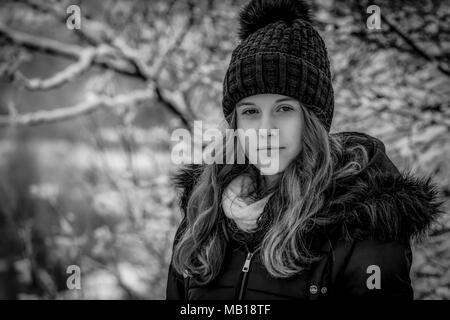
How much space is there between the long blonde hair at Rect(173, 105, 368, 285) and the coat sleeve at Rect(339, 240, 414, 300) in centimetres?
12

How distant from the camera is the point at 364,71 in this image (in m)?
2.77

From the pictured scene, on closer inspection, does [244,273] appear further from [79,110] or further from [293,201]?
[79,110]

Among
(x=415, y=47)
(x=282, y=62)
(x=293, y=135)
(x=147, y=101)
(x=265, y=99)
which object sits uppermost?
(x=415, y=47)

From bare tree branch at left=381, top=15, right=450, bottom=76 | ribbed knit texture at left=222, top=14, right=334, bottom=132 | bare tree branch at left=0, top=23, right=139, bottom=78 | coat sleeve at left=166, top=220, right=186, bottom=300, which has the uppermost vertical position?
bare tree branch at left=0, top=23, right=139, bottom=78

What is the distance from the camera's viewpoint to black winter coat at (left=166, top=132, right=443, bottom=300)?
118 centimetres

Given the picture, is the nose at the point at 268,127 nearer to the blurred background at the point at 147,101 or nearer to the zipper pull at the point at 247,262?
the zipper pull at the point at 247,262

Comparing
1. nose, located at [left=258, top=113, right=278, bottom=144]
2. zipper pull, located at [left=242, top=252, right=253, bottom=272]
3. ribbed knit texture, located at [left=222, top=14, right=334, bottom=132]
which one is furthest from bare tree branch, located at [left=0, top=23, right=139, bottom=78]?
zipper pull, located at [left=242, top=252, right=253, bottom=272]

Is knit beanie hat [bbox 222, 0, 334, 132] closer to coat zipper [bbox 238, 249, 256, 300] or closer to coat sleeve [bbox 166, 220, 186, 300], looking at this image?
coat zipper [bbox 238, 249, 256, 300]

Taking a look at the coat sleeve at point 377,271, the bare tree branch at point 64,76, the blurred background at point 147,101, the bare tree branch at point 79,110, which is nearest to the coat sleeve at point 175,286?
the coat sleeve at point 377,271

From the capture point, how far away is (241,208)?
1450mm

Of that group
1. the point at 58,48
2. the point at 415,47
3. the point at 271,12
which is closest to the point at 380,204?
the point at 271,12

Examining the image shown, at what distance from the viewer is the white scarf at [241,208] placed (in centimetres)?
142

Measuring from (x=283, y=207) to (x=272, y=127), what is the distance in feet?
0.90
